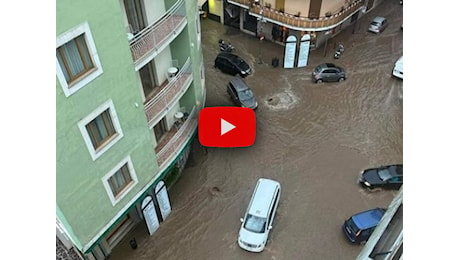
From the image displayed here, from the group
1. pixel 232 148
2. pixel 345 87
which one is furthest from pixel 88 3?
pixel 345 87

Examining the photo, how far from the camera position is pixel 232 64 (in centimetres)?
3114

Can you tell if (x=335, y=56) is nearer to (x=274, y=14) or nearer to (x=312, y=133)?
(x=274, y=14)

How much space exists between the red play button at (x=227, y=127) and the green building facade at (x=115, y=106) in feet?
4.60

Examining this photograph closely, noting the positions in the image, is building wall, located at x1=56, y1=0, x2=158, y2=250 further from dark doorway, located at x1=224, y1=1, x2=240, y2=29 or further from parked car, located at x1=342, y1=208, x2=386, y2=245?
dark doorway, located at x1=224, y1=1, x2=240, y2=29

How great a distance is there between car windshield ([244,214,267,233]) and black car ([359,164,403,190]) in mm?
7223

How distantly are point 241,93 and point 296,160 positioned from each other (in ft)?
22.3

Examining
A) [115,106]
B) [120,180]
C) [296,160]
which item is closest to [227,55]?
[296,160]

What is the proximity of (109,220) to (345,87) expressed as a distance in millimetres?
21007

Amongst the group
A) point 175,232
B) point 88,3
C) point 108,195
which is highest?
point 88,3

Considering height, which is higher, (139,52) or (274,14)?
(139,52)

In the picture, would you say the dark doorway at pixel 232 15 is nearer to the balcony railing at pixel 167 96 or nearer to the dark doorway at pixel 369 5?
the dark doorway at pixel 369 5

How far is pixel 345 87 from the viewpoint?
30250 millimetres

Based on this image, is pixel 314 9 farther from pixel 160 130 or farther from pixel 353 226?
pixel 353 226

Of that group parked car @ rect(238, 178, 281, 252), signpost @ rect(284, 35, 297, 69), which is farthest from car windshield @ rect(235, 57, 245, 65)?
parked car @ rect(238, 178, 281, 252)
